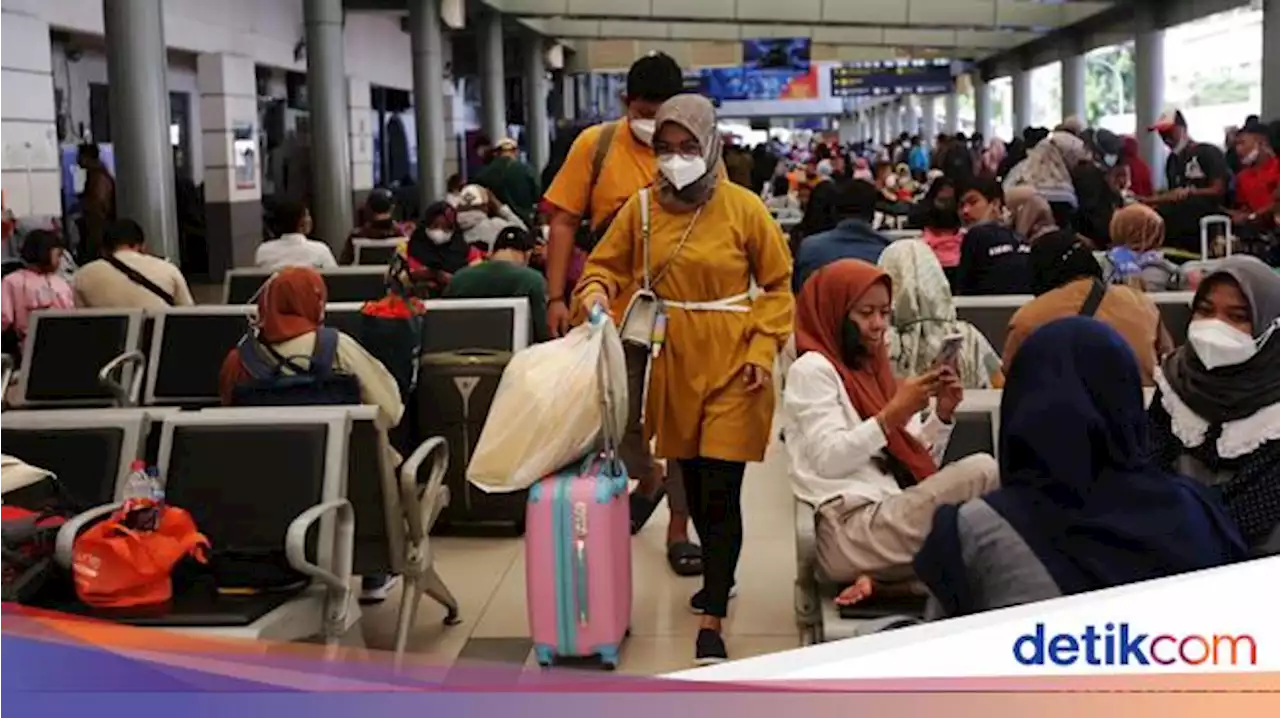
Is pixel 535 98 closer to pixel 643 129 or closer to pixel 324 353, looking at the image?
pixel 643 129

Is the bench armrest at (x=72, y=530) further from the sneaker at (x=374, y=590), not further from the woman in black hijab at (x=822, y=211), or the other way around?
the woman in black hijab at (x=822, y=211)

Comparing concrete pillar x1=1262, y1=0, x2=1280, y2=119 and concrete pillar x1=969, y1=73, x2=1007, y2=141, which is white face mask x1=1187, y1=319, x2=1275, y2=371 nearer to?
concrete pillar x1=1262, y1=0, x2=1280, y2=119

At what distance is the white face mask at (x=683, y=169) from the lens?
4.74 meters

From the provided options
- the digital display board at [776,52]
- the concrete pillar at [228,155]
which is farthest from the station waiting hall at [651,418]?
the digital display board at [776,52]

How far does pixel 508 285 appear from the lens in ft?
24.9

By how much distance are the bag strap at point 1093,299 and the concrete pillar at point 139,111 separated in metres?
7.98

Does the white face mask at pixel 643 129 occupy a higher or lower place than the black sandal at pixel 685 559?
higher

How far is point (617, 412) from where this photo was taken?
4.87m

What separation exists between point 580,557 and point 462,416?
2.12 m

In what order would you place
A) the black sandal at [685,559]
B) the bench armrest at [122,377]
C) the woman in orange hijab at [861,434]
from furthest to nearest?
the bench armrest at [122,377] → the black sandal at [685,559] → the woman in orange hijab at [861,434]

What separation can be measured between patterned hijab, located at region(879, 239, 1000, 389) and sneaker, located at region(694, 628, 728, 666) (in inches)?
55.9

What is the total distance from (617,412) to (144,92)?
7707 millimetres

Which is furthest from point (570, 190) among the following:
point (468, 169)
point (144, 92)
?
point (468, 169)

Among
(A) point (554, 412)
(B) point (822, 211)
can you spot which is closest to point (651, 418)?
(A) point (554, 412)
